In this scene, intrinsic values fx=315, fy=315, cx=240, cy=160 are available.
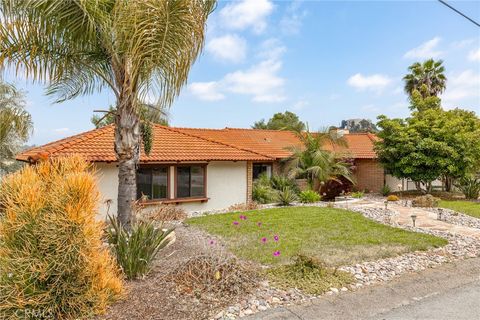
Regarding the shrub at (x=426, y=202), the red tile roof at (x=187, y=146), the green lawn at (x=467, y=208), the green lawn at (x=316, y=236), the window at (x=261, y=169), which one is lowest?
the green lawn at (x=316, y=236)

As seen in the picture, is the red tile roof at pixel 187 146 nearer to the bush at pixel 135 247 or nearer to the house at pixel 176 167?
the house at pixel 176 167

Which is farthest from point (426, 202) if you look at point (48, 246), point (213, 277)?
point (48, 246)

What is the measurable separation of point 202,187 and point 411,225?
9.50 m

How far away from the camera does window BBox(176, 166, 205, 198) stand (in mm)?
15625

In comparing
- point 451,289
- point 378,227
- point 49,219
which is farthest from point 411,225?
point 49,219

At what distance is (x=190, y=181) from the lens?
16.0 m

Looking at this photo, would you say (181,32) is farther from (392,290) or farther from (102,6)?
(392,290)

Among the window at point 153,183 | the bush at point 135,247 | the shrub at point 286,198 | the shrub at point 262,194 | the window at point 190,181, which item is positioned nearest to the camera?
the bush at point 135,247

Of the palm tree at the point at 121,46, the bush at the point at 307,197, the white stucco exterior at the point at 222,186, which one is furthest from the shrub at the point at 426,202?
the palm tree at the point at 121,46

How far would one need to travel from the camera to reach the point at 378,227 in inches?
432

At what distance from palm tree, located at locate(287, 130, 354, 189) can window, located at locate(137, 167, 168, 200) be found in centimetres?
790

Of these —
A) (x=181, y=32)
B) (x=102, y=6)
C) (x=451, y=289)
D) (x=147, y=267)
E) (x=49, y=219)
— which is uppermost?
(x=102, y=6)

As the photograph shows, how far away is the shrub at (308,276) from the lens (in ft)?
19.3

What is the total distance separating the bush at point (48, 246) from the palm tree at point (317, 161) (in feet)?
51.5
